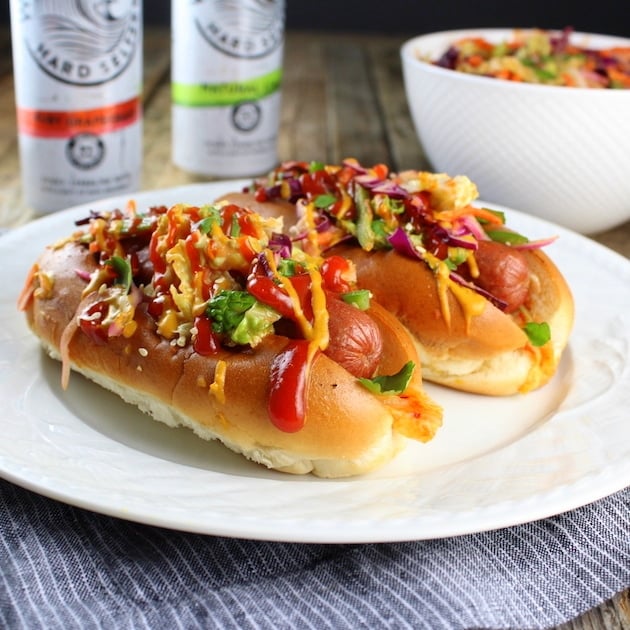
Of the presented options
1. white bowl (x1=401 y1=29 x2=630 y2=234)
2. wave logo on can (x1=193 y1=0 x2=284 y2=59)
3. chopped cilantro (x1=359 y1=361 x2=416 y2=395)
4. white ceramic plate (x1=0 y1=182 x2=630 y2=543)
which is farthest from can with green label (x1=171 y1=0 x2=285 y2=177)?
chopped cilantro (x1=359 y1=361 x2=416 y2=395)

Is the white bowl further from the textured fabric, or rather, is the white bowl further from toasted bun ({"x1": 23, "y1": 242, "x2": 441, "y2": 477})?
the textured fabric

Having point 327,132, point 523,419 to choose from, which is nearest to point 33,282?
point 523,419

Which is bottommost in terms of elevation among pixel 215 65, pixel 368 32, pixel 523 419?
pixel 368 32

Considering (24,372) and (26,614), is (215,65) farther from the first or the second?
(26,614)

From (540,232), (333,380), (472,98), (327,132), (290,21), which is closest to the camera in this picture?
(333,380)

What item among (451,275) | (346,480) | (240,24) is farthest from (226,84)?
(346,480)

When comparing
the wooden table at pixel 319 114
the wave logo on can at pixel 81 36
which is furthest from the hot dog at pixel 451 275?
the wooden table at pixel 319 114

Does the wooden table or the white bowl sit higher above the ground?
the white bowl
